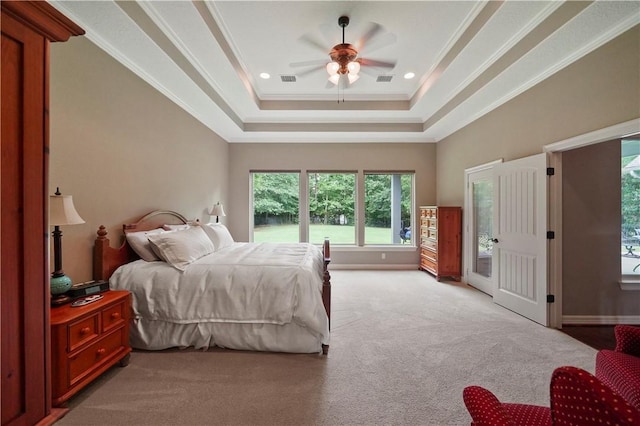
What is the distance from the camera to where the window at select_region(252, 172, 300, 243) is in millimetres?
5898

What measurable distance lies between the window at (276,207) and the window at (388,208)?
1.66 m

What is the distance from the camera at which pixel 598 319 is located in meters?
3.00

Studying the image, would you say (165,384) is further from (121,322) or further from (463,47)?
(463,47)

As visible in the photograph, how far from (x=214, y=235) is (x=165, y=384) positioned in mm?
1982

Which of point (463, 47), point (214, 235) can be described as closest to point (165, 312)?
point (214, 235)

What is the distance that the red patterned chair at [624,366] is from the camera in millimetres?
1286

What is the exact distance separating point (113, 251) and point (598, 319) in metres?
5.38

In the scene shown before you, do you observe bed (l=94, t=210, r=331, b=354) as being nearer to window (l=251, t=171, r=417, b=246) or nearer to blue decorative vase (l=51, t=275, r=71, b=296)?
blue decorative vase (l=51, t=275, r=71, b=296)

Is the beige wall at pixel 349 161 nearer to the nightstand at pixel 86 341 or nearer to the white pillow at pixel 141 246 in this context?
the white pillow at pixel 141 246

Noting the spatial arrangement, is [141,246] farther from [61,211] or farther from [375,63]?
[375,63]

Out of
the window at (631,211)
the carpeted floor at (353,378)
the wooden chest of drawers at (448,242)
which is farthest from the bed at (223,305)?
the window at (631,211)

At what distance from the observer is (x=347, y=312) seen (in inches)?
131

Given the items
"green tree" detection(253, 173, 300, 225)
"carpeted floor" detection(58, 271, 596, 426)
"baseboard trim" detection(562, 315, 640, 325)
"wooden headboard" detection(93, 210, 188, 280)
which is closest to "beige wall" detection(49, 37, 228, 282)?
"wooden headboard" detection(93, 210, 188, 280)

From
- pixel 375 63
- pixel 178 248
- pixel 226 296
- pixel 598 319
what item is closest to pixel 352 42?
pixel 375 63
